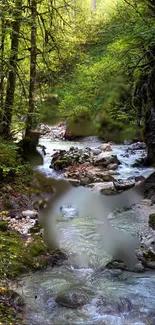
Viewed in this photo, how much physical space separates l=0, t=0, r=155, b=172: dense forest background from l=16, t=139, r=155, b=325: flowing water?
111 inches

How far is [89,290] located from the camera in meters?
→ 3.94

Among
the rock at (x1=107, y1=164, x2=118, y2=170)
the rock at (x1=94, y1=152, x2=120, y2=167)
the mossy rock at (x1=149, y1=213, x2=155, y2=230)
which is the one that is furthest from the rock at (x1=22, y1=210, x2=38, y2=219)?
the rock at (x1=94, y1=152, x2=120, y2=167)

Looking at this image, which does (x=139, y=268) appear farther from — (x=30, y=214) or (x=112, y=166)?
(x=112, y=166)

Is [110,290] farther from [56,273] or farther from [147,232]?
[147,232]

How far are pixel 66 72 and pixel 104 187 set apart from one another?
15.3 feet

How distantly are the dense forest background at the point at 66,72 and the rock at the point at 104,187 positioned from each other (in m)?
1.82

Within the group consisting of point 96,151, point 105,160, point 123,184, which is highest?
point 96,151

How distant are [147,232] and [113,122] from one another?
826 centimetres

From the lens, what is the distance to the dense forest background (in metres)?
7.39

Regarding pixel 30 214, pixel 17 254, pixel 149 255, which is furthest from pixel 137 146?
pixel 17 254

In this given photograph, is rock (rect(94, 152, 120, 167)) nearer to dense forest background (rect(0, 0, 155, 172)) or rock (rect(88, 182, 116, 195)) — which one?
dense forest background (rect(0, 0, 155, 172))

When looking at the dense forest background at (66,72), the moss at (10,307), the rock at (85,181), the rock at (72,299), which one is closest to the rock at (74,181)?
the rock at (85,181)

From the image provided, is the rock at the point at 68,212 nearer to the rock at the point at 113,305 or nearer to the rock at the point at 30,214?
the rock at the point at 30,214

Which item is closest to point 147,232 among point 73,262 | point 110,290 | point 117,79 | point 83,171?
point 73,262
